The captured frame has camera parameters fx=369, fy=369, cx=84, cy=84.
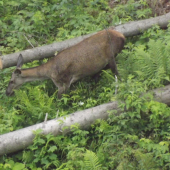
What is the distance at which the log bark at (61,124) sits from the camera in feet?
23.9

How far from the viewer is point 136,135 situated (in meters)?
6.86

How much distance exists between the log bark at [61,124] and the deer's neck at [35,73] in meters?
2.41

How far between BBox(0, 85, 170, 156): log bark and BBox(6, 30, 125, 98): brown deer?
194 cm

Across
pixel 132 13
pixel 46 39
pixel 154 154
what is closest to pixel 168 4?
pixel 132 13

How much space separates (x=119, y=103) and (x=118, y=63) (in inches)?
98.6

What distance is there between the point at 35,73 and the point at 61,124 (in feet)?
8.91

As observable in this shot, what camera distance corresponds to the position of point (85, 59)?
30.6 ft

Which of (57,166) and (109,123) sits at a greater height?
(109,123)

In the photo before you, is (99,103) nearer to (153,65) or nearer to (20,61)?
(153,65)

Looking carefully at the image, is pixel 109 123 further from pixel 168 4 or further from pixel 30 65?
pixel 168 4

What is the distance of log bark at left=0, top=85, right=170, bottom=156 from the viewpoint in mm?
7281

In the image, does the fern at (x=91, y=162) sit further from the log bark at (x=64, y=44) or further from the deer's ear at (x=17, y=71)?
the log bark at (x=64, y=44)

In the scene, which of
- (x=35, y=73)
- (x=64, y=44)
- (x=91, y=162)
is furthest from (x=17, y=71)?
(x=91, y=162)

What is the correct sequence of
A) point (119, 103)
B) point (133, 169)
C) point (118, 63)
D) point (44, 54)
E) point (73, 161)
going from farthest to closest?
point (44, 54) → point (118, 63) → point (119, 103) → point (73, 161) → point (133, 169)
